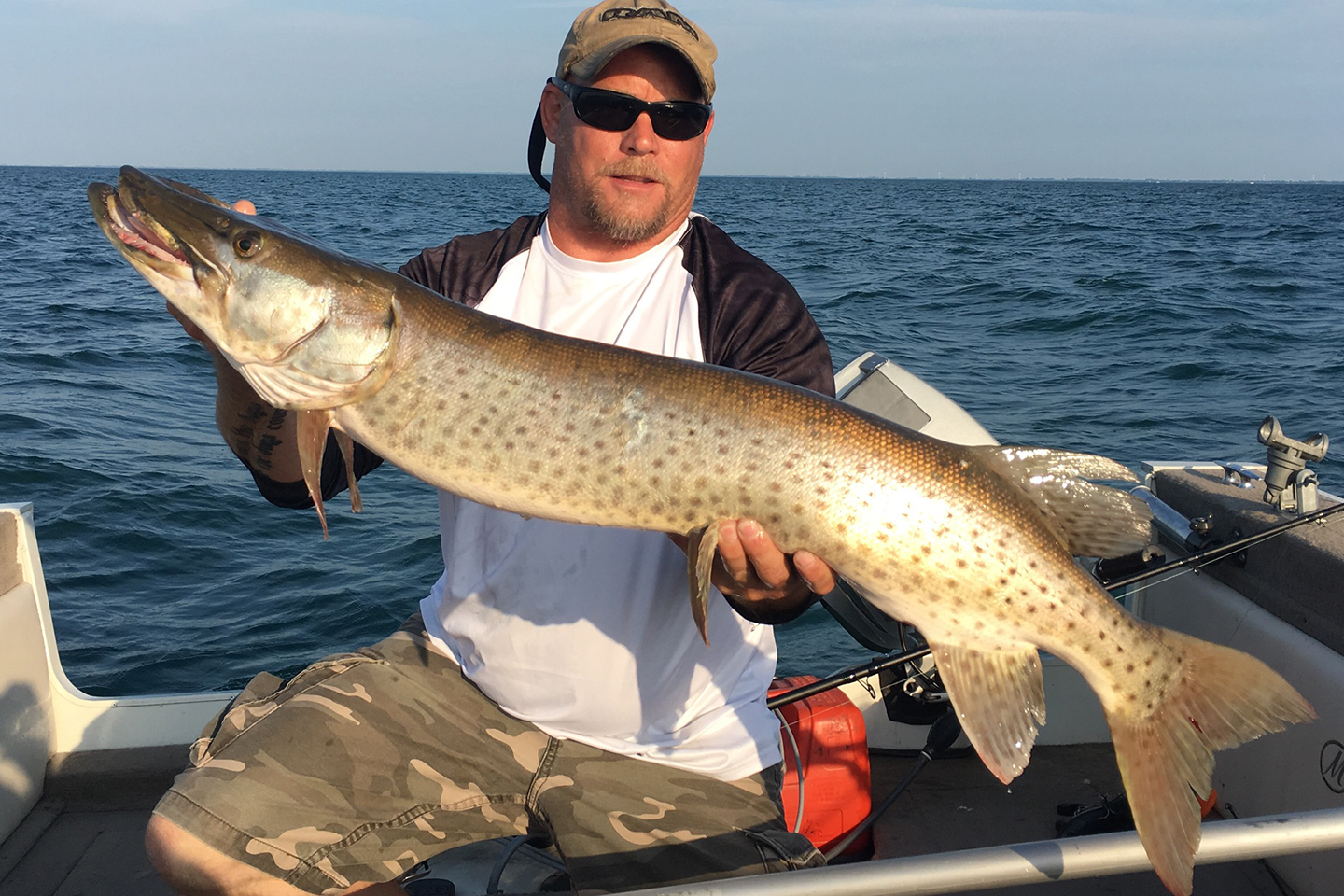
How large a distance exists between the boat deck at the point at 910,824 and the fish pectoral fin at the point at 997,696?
3.98 feet

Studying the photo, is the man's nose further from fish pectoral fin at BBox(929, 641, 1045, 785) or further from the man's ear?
fish pectoral fin at BBox(929, 641, 1045, 785)

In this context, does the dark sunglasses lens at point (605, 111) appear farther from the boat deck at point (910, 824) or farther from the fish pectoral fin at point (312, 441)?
the boat deck at point (910, 824)

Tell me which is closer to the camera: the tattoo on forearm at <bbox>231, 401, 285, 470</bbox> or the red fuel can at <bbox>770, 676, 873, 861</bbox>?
the tattoo on forearm at <bbox>231, 401, 285, 470</bbox>

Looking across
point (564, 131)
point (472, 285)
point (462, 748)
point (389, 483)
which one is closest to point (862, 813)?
point (462, 748)

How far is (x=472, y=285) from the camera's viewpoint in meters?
3.23

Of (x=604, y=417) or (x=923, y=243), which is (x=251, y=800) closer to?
(x=604, y=417)

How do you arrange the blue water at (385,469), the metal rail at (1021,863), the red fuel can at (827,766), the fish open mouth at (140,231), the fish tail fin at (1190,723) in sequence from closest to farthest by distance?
the metal rail at (1021,863)
the fish tail fin at (1190,723)
the fish open mouth at (140,231)
the red fuel can at (827,766)
the blue water at (385,469)

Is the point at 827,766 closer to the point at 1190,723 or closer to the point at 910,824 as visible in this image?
A: the point at 910,824

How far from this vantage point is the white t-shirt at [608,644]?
113 inches

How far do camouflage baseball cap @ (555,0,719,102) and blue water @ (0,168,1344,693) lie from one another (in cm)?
452

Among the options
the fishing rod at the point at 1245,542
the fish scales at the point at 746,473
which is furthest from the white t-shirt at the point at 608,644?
the fishing rod at the point at 1245,542

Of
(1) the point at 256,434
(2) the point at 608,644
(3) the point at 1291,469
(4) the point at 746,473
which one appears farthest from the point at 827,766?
(1) the point at 256,434

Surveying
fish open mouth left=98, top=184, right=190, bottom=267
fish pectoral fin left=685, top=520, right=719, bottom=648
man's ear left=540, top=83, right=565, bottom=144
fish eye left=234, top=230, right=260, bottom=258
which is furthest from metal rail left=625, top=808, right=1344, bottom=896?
man's ear left=540, top=83, right=565, bottom=144

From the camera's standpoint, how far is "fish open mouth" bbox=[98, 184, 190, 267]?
2.54 metres
